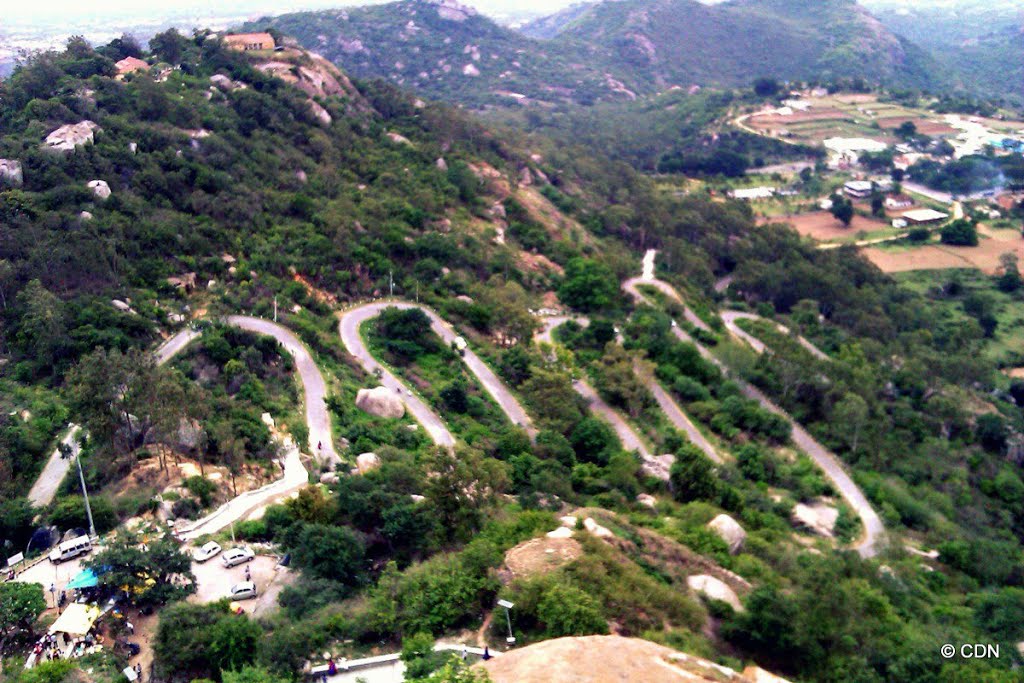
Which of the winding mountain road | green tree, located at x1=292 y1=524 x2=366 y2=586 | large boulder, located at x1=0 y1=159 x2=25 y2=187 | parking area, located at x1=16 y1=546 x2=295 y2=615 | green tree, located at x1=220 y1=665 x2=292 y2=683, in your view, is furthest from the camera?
large boulder, located at x1=0 y1=159 x2=25 y2=187

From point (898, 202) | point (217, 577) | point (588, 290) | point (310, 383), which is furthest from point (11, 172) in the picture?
point (898, 202)

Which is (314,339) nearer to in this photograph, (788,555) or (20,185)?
(20,185)

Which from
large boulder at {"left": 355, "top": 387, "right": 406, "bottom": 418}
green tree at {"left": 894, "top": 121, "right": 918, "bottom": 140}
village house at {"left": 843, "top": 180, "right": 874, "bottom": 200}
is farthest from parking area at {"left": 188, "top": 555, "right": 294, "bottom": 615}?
green tree at {"left": 894, "top": 121, "right": 918, "bottom": 140}

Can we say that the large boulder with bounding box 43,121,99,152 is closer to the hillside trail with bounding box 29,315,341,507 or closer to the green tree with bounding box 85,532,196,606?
the hillside trail with bounding box 29,315,341,507

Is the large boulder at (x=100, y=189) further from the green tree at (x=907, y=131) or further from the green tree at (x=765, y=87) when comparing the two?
the green tree at (x=765, y=87)

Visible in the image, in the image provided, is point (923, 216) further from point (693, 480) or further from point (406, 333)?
point (693, 480)

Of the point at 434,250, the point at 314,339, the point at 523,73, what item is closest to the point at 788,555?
the point at 314,339
